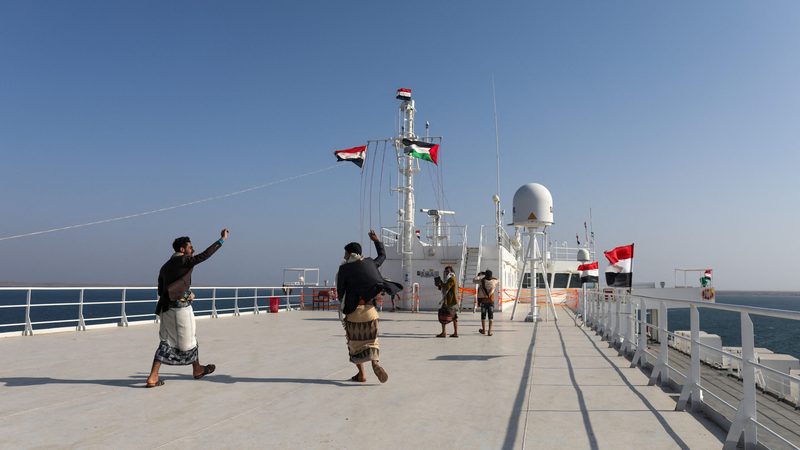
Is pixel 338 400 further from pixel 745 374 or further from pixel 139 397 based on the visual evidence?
pixel 745 374

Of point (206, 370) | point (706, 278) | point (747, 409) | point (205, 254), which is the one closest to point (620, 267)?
point (747, 409)

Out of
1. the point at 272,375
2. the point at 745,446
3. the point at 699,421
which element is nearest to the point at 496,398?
the point at 699,421

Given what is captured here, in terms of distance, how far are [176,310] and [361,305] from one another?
2.17 m

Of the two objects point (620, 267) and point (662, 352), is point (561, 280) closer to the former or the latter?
point (620, 267)

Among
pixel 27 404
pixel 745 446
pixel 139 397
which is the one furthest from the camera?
pixel 139 397

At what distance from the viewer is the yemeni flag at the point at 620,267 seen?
531 inches

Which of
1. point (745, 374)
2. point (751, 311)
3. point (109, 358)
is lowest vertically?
point (109, 358)

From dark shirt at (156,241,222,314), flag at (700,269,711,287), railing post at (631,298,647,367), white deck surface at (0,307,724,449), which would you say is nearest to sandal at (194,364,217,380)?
white deck surface at (0,307,724,449)

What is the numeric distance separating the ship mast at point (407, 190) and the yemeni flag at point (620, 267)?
32.4ft

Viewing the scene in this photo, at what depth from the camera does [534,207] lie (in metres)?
17.2

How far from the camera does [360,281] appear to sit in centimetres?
619

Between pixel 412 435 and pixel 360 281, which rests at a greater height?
pixel 360 281

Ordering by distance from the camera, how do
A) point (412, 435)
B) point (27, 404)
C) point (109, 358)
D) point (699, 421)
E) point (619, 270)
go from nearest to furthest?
point (412, 435) → point (699, 421) → point (27, 404) → point (109, 358) → point (619, 270)

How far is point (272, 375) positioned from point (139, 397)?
170 centimetres
